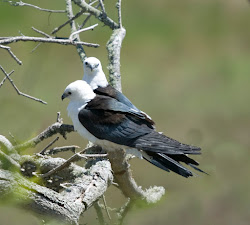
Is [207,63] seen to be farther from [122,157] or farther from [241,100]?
[122,157]

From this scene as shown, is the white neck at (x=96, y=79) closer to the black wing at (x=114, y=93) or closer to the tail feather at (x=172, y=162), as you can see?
the black wing at (x=114, y=93)

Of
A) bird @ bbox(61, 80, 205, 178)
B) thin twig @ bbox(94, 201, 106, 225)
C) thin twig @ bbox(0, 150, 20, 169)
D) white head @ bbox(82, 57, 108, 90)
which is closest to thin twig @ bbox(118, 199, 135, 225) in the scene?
thin twig @ bbox(94, 201, 106, 225)

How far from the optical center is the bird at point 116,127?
174 inches

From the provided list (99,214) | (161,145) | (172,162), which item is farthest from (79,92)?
(99,214)

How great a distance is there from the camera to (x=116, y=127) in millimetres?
4516

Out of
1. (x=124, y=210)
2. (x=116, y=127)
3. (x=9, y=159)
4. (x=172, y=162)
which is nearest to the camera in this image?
(x=9, y=159)

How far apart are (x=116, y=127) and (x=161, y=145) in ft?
1.01

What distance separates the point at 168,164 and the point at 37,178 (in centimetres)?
80

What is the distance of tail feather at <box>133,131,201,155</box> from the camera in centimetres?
432

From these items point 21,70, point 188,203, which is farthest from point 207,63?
point 188,203

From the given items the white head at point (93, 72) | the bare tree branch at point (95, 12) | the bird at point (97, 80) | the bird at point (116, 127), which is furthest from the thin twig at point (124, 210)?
the bare tree branch at point (95, 12)

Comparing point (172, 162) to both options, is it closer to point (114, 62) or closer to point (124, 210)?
point (124, 210)

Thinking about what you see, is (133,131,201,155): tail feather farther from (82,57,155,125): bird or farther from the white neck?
the white neck

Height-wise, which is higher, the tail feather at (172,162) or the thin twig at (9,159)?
the tail feather at (172,162)
